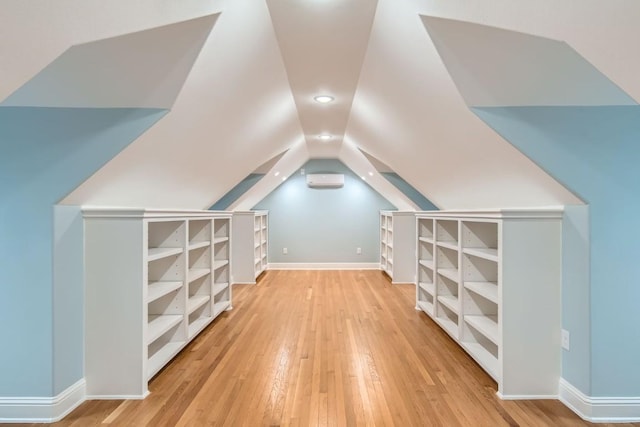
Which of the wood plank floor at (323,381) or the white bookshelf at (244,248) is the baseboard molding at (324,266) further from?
the wood plank floor at (323,381)

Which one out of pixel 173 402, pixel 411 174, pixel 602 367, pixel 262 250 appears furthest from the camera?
pixel 262 250

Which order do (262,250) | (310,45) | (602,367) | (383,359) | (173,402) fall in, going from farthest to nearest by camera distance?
1. (262,250)
2. (383,359)
3. (310,45)
4. (173,402)
5. (602,367)

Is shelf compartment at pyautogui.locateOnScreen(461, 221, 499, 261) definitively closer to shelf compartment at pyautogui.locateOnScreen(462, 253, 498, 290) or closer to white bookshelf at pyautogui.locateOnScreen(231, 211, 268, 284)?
shelf compartment at pyautogui.locateOnScreen(462, 253, 498, 290)

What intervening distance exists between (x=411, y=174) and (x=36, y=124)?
148 inches

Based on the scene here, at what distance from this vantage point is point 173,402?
225 centimetres

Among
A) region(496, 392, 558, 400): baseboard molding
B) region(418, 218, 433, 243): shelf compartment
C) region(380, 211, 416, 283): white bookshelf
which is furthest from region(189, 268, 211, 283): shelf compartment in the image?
region(380, 211, 416, 283): white bookshelf

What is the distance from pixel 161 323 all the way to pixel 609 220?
338 centimetres

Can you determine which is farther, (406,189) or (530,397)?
(406,189)

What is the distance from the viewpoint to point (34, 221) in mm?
2070

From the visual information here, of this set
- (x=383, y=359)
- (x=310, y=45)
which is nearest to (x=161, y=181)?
(x=310, y=45)

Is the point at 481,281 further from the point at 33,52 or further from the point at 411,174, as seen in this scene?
the point at 33,52

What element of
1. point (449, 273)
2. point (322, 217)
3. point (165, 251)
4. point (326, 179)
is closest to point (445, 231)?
point (449, 273)

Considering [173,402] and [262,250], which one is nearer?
[173,402]

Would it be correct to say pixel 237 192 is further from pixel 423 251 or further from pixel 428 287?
pixel 428 287
